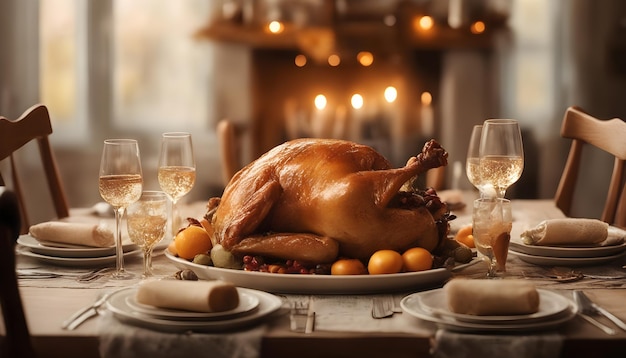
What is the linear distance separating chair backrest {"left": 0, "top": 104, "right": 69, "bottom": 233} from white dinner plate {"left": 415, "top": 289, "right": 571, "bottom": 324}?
135cm

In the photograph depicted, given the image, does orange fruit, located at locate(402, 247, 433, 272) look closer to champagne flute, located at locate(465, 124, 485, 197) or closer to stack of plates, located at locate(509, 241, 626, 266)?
stack of plates, located at locate(509, 241, 626, 266)

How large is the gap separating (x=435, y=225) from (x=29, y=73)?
3747 millimetres

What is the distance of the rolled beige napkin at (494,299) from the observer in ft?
4.48

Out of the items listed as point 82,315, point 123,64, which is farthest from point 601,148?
point 123,64

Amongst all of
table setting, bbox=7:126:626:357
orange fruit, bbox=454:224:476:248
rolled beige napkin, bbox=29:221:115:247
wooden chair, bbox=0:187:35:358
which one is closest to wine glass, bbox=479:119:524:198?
table setting, bbox=7:126:626:357

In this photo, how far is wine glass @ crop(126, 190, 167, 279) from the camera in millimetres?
1705

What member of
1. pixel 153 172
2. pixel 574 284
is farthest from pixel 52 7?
pixel 574 284

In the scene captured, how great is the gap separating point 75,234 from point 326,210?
550 millimetres

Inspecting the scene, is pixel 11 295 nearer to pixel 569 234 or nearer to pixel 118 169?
pixel 118 169

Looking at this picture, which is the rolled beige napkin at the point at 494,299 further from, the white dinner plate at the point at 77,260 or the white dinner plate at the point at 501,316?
the white dinner plate at the point at 77,260

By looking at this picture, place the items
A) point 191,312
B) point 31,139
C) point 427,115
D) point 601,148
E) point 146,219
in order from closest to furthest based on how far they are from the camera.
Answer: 1. point 191,312
2. point 146,219
3. point 31,139
4. point 601,148
5. point 427,115

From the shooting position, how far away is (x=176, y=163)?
2.04 metres

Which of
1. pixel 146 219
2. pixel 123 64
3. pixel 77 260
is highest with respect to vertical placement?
pixel 123 64

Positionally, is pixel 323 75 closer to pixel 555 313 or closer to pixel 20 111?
pixel 20 111
